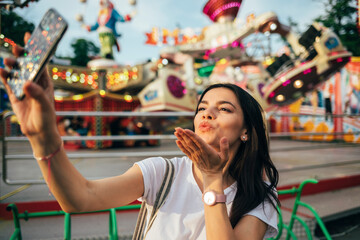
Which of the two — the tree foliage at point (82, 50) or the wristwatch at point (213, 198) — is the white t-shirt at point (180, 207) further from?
the tree foliage at point (82, 50)

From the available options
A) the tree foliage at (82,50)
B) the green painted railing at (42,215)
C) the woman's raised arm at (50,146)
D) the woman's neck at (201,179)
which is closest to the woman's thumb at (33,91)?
the woman's raised arm at (50,146)

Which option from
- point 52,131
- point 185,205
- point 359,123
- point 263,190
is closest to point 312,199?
point 263,190

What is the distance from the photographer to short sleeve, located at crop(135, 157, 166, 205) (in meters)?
1.18

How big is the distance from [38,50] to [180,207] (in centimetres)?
87

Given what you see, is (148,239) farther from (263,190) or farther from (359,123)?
(359,123)

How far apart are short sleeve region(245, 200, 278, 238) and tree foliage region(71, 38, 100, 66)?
2416 cm

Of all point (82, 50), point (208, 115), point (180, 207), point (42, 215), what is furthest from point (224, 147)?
point (82, 50)

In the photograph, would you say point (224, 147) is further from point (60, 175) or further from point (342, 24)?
point (342, 24)

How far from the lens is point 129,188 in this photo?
1140 mm

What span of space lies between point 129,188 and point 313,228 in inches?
102

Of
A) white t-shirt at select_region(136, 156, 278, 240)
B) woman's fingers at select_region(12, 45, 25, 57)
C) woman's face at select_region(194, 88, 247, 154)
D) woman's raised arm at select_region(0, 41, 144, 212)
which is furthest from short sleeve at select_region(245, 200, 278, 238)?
woman's fingers at select_region(12, 45, 25, 57)

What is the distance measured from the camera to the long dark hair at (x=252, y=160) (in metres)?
1.24

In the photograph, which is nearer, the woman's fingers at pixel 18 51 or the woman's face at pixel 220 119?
the woman's fingers at pixel 18 51

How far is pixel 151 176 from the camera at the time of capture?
1.20m
